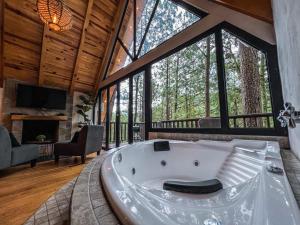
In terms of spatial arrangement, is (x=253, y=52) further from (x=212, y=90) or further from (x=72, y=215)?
(x=72, y=215)

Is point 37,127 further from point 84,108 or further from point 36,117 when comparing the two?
point 84,108

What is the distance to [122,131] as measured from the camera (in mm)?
5551

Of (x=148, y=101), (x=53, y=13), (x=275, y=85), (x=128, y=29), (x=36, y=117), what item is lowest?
(x=36, y=117)

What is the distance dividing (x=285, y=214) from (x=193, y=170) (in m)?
1.71

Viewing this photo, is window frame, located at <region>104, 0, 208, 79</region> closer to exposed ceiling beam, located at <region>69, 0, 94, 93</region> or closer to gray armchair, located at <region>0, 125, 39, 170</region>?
exposed ceiling beam, located at <region>69, 0, 94, 93</region>

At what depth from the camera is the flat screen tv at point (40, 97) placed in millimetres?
4287

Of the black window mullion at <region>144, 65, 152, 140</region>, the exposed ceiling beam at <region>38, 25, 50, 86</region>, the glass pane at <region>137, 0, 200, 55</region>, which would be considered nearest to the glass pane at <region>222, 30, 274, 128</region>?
the glass pane at <region>137, 0, 200, 55</region>

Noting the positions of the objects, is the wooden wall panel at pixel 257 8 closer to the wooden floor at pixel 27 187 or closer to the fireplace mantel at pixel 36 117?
the wooden floor at pixel 27 187

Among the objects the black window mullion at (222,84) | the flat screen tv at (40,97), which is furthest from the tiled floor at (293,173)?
the flat screen tv at (40,97)

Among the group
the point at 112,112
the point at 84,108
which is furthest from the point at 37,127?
the point at 112,112

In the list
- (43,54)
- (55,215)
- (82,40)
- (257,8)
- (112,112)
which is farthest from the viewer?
(112,112)

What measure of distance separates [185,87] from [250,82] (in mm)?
1363

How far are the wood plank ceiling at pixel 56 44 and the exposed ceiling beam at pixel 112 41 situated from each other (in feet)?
0.35

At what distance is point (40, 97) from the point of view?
4582mm
